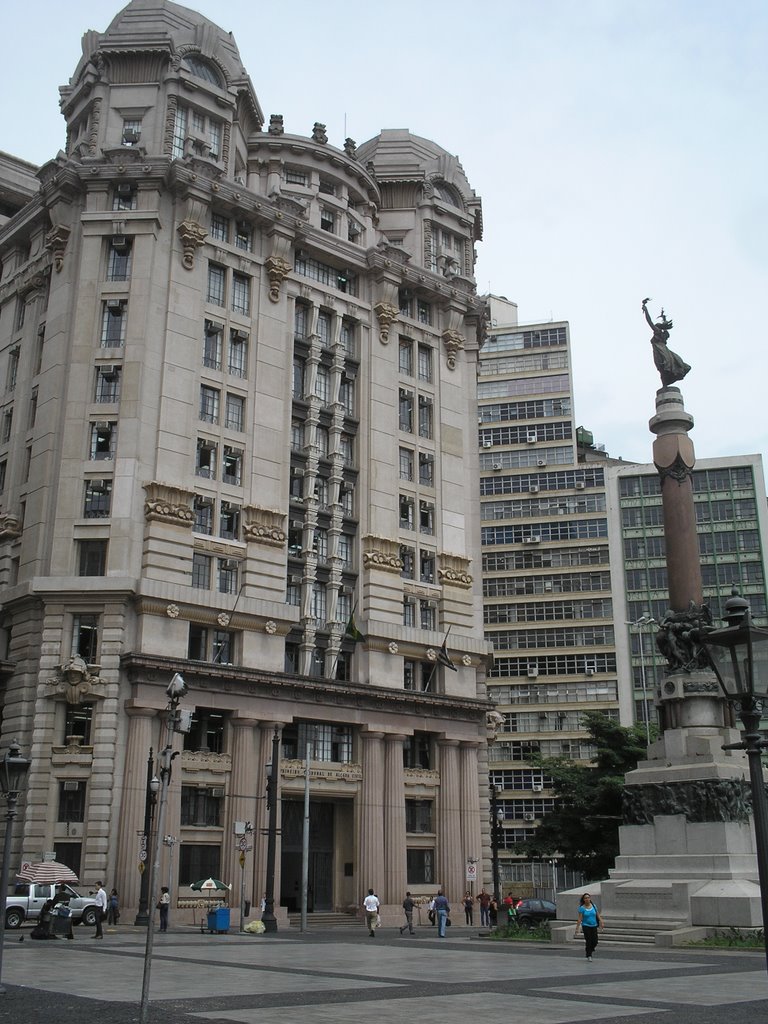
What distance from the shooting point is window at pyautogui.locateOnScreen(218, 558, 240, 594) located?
56156mm

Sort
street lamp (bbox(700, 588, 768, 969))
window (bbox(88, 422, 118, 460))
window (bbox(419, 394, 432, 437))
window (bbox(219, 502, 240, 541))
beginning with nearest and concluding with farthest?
street lamp (bbox(700, 588, 768, 969)), window (bbox(88, 422, 118, 460)), window (bbox(219, 502, 240, 541)), window (bbox(419, 394, 432, 437))

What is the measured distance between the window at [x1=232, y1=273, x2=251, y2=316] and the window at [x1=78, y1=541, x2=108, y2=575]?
16534 mm

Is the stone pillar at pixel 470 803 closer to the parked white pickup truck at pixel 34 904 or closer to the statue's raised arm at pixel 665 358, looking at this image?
the parked white pickup truck at pixel 34 904

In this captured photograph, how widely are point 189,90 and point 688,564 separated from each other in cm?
4354

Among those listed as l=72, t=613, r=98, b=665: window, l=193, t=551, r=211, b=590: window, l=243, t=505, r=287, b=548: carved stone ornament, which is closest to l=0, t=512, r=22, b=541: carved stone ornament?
l=72, t=613, r=98, b=665: window

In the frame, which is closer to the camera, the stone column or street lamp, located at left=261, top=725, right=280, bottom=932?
street lamp, located at left=261, top=725, right=280, bottom=932

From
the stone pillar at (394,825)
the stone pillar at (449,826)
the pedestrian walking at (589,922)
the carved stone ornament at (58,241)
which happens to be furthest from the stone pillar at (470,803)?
the carved stone ornament at (58,241)

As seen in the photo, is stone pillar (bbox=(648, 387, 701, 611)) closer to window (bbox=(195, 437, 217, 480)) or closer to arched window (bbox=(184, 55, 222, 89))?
window (bbox=(195, 437, 217, 480))

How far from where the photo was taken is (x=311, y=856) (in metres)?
57.5

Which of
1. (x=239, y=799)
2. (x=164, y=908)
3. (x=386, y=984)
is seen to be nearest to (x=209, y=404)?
(x=239, y=799)

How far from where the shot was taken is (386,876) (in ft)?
187

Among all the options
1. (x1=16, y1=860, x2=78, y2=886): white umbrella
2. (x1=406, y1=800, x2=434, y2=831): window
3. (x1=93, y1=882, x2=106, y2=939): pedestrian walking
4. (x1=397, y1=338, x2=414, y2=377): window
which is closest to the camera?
(x1=93, y1=882, x2=106, y2=939): pedestrian walking

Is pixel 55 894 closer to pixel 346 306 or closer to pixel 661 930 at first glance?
pixel 661 930

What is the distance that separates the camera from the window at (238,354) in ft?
197
